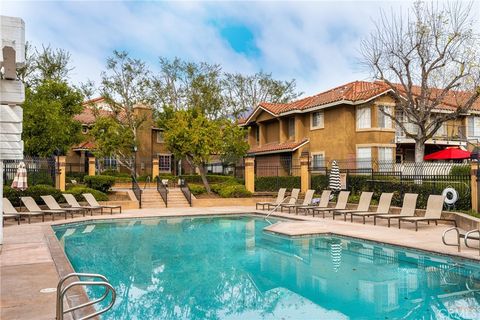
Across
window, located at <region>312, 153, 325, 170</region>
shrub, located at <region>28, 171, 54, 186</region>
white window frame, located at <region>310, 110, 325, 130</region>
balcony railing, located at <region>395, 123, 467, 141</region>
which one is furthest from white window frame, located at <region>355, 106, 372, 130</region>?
shrub, located at <region>28, 171, 54, 186</region>

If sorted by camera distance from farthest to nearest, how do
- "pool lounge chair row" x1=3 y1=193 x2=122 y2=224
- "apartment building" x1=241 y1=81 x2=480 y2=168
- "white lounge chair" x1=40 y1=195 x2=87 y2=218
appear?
"apartment building" x1=241 y1=81 x2=480 y2=168 < "white lounge chair" x1=40 y1=195 x2=87 y2=218 < "pool lounge chair row" x1=3 y1=193 x2=122 y2=224

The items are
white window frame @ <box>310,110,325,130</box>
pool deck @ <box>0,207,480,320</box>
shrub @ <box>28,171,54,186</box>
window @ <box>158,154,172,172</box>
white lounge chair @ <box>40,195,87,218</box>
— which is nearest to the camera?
pool deck @ <box>0,207,480,320</box>

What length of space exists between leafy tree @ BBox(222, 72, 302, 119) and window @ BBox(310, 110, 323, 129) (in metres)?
15.1

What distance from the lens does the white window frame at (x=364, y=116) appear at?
2653 cm

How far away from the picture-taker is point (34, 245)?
10.9 metres

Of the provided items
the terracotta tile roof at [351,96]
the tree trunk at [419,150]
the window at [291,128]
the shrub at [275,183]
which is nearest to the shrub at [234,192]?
the shrub at [275,183]

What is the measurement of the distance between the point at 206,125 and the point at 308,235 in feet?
46.1

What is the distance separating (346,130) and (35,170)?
1791cm

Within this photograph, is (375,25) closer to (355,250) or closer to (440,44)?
(440,44)

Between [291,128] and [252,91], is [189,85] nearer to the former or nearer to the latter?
[252,91]

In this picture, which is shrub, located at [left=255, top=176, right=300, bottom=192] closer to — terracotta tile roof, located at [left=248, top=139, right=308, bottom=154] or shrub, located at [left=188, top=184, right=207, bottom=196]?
terracotta tile roof, located at [left=248, top=139, right=308, bottom=154]

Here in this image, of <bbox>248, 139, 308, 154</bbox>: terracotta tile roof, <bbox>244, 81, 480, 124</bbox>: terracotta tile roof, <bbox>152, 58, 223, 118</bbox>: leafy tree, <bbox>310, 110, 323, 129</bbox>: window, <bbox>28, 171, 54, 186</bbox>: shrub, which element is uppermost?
<bbox>152, 58, 223, 118</bbox>: leafy tree

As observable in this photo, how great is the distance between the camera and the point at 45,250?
33.4 ft

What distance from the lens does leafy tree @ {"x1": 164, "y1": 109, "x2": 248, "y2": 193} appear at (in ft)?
82.0
